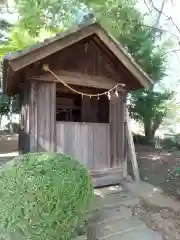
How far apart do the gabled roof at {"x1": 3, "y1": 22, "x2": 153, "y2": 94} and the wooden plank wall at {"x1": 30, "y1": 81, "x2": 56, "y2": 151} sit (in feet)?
2.15

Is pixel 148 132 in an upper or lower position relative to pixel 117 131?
lower

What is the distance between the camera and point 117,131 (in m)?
6.78

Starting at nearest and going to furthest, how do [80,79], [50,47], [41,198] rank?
[41,198] < [50,47] < [80,79]

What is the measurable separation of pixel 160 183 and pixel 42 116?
393cm

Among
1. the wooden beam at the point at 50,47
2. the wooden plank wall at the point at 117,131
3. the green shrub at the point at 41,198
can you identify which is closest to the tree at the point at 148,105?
the wooden plank wall at the point at 117,131

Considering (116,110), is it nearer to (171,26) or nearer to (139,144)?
(171,26)

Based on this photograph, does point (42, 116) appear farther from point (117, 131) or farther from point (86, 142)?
point (117, 131)

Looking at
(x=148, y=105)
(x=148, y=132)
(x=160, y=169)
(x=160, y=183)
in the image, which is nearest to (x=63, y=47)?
(x=160, y=183)

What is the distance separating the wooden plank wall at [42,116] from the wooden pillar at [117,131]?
66.9 inches

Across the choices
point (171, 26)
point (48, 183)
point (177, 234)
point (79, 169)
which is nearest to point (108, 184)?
point (177, 234)

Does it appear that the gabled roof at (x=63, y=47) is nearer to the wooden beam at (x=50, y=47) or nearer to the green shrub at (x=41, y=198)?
the wooden beam at (x=50, y=47)

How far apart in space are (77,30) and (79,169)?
11.6 feet

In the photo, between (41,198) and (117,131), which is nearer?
(41,198)

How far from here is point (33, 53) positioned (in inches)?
205
